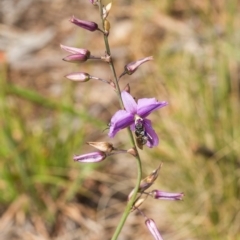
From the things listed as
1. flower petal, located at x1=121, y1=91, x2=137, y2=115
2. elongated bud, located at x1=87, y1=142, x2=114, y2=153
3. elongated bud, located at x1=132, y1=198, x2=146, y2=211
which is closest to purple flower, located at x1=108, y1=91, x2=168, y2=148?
flower petal, located at x1=121, y1=91, x2=137, y2=115

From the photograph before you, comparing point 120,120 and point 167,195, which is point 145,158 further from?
point 120,120

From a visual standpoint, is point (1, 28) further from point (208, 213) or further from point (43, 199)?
point (208, 213)

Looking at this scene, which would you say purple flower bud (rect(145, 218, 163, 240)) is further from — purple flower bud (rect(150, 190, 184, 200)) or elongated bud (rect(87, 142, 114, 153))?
elongated bud (rect(87, 142, 114, 153))

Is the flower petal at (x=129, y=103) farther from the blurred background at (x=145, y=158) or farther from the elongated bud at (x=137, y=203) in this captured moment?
the blurred background at (x=145, y=158)

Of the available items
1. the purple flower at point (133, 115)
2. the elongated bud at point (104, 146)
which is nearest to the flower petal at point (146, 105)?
the purple flower at point (133, 115)

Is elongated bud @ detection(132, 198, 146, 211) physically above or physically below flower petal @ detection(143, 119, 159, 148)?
below

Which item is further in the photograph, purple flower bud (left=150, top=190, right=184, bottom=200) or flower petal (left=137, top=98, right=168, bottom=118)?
purple flower bud (left=150, top=190, right=184, bottom=200)
